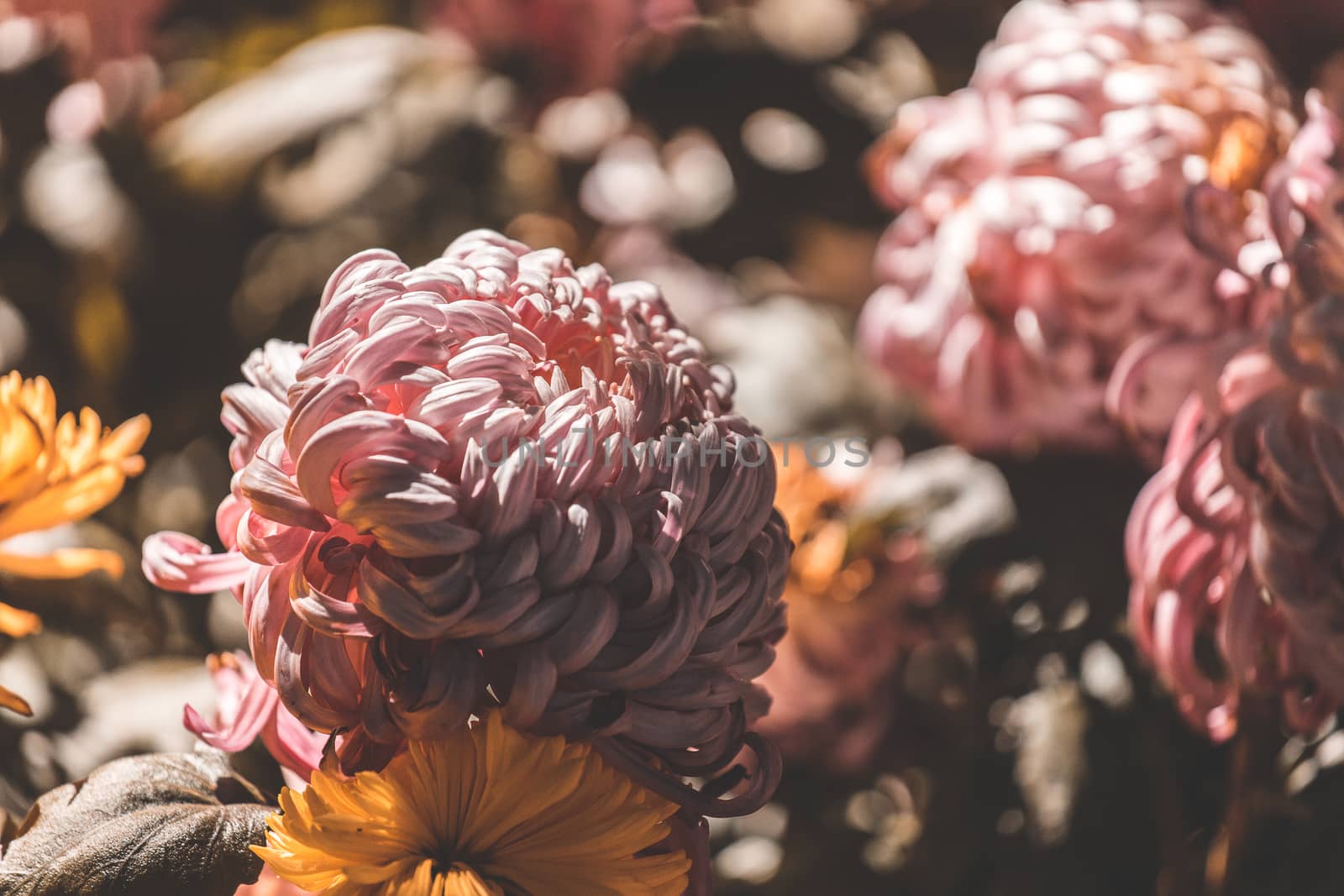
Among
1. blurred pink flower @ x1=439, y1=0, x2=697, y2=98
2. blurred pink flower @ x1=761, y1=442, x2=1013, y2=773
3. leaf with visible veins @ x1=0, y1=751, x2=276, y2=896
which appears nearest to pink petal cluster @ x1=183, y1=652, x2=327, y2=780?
leaf with visible veins @ x1=0, y1=751, x2=276, y2=896

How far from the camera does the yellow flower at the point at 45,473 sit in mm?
224

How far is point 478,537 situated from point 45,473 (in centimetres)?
11

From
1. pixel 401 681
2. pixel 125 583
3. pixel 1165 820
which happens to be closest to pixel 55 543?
pixel 125 583

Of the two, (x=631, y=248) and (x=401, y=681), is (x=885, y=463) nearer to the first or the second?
(x=631, y=248)

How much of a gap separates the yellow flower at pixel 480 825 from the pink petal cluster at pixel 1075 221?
195 millimetres

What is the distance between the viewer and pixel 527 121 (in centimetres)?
49

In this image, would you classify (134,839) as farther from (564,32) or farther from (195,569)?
(564,32)

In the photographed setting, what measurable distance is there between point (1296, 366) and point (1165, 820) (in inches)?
5.2

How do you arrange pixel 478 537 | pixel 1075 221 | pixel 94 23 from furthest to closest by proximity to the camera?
pixel 94 23 < pixel 1075 221 < pixel 478 537

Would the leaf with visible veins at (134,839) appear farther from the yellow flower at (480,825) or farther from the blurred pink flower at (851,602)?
the blurred pink flower at (851,602)

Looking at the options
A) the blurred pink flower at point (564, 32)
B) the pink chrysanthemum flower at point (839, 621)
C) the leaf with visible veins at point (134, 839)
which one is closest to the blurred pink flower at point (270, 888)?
the leaf with visible veins at point (134, 839)

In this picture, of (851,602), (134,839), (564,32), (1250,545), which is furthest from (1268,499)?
(564,32)

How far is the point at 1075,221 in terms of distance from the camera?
12.3 inches

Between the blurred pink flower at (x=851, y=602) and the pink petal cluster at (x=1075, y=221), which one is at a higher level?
the pink petal cluster at (x=1075, y=221)
